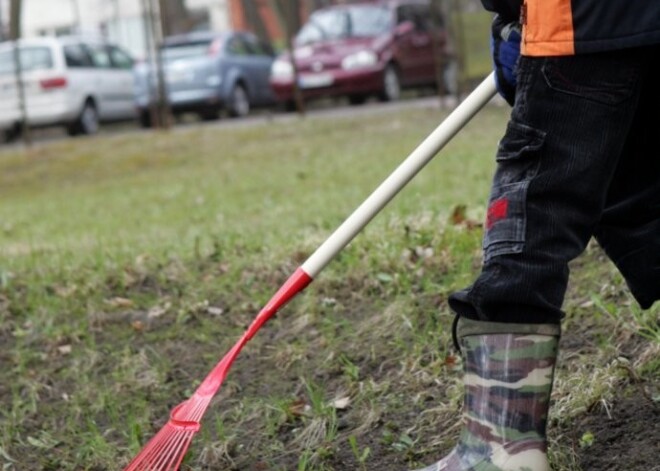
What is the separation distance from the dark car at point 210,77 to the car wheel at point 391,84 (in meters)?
2.50

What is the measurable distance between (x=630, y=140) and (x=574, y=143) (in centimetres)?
30

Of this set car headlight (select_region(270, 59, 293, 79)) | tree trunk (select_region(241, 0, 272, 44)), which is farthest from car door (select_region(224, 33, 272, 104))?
tree trunk (select_region(241, 0, 272, 44))

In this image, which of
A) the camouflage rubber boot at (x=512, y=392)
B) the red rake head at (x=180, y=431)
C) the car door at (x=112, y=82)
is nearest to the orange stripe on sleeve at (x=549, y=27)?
the camouflage rubber boot at (x=512, y=392)

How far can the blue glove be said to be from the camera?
2533 mm

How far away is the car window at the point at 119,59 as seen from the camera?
21.9 m

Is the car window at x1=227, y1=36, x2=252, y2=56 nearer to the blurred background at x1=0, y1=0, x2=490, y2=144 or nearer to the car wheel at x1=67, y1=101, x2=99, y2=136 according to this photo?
the blurred background at x1=0, y1=0, x2=490, y2=144

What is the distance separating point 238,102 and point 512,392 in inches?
738

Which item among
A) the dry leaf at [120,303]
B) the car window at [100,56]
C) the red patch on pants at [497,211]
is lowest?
the car window at [100,56]

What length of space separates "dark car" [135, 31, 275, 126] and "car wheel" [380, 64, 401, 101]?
250cm

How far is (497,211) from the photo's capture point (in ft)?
7.97

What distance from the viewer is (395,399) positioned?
3.43 metres

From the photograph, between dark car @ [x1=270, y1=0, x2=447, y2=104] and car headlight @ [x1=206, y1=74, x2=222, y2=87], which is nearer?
dark car @ [x1=270, y1=0, x2=447, y2=104]

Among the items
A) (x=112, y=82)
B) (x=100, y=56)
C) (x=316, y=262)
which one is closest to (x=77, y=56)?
(x=112, y=82)

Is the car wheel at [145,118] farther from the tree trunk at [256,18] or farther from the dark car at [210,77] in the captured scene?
the tree trunk at [256,18]
